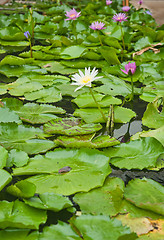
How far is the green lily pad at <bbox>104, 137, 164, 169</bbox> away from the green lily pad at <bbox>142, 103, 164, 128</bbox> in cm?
22

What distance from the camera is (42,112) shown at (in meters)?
1.36

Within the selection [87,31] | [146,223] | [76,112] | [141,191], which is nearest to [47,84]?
[76,112]

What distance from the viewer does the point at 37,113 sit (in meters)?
1.36

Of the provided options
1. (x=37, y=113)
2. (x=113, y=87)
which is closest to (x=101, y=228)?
(x=37, y=113)

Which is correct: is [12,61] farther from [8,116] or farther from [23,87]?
[8,116]

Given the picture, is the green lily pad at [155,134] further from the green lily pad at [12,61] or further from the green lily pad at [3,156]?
the green lily pad at [12,61]

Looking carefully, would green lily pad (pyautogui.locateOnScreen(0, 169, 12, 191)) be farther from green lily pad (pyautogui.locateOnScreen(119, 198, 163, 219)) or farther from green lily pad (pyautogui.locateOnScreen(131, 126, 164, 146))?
green lily pad (pyautogui.locateOnScreen(131, 126, 164, 146))

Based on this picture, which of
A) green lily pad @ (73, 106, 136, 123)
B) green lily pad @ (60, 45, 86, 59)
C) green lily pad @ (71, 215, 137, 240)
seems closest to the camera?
green lily pad @ (71, 215, 137, 240)

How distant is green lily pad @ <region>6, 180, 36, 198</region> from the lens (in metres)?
0.83

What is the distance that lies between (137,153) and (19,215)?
47 centimetres

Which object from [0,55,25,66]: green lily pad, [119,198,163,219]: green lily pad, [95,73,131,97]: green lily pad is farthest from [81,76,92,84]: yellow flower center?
[0,55,25,66]: green lily pad

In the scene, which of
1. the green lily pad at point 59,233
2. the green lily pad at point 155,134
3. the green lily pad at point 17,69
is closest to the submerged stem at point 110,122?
the green lily pad at point 155,134

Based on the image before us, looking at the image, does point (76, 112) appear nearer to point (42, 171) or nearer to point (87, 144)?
point (87, 144)

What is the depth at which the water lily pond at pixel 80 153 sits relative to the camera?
76 cm
